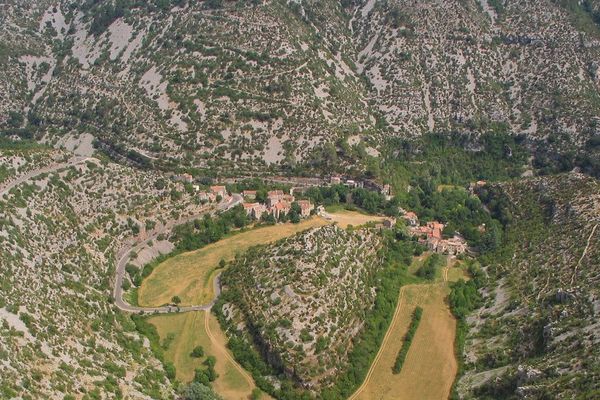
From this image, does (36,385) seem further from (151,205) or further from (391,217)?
(391,217)

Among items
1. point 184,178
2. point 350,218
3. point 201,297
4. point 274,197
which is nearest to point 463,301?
point 350,218

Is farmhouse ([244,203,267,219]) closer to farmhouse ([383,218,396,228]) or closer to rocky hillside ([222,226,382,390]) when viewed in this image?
rocky hillside ([222,226,382,390])

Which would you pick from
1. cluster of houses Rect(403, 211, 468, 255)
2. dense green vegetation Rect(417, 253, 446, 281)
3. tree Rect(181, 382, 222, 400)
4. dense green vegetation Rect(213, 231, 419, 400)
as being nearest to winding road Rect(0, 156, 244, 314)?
dense green vegetation Rect(213, 231, 419, 400)

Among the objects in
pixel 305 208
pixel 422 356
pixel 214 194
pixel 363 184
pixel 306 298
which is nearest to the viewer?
pixel 422 356

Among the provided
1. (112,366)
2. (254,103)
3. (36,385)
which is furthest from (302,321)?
(254,103)

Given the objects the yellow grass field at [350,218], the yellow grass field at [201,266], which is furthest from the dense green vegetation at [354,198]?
the yellow grass field at [201,266]

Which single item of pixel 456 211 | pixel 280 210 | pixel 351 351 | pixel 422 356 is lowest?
pixel 422 356

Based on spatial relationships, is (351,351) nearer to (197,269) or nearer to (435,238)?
(197,269)

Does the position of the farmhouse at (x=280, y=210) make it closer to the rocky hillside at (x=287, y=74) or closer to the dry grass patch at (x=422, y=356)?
the rocky hillside at (x=287, y=74)
